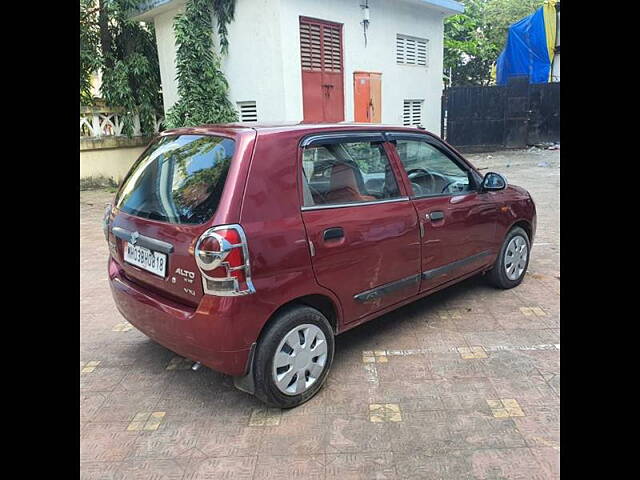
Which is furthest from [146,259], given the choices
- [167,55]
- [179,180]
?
[167,55]

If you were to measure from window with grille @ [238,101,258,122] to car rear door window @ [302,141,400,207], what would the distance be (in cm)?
682

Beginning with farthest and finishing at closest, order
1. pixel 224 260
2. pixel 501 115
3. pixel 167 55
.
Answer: pixel 501 115
pixel 167 55
pixel 224 260

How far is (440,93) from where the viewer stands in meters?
13.2

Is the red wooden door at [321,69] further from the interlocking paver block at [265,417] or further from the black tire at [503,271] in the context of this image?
the interlocking paver block at [265,417]

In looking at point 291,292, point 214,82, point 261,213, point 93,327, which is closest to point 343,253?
point 291,292

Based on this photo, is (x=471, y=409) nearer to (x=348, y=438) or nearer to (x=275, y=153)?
(x=348, y=438)

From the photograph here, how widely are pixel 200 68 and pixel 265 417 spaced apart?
833cm

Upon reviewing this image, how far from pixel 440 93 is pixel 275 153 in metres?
11.7

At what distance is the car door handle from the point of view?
2.76 m

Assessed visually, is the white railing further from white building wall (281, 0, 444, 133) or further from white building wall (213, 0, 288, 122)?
white building wall (281, 0, 444, 133)

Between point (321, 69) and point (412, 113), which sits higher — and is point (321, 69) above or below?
above

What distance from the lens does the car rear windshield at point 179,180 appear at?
257 cm

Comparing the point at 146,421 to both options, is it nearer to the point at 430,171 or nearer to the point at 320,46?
the point at 430,171

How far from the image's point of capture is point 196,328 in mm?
2510
